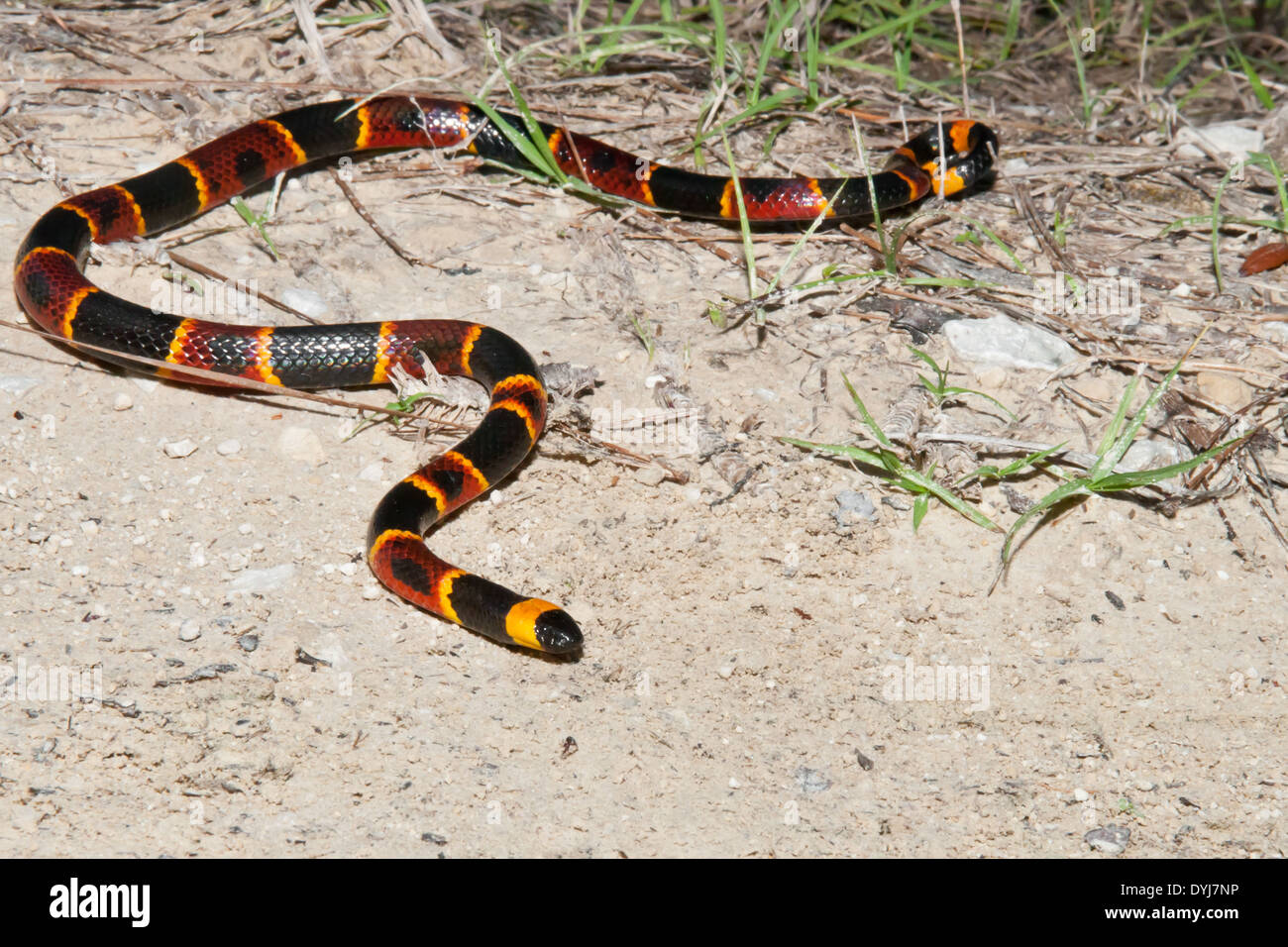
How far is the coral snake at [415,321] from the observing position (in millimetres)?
3875

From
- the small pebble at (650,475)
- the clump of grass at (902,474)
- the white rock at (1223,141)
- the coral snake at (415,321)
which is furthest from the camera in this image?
the white rock at (1223,141)

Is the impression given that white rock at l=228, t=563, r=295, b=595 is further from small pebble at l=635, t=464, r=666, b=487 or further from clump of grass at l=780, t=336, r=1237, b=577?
clump of grass at l=780, t=336, r=1237, b=577

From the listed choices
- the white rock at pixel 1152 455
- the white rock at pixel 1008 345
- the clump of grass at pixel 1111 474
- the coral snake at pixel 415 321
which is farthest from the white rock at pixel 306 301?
the white rock at pixel 1152 455

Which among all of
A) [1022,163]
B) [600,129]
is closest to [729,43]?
[600,129]

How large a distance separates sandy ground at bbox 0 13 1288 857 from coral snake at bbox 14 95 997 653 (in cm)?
16

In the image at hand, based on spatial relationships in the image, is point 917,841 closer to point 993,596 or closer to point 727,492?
point 993,596

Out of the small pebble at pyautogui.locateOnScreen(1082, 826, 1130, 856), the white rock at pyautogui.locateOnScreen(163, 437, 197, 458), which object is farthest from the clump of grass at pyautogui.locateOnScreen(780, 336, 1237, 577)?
the white rock at pyautogui.locateOnScreen(163, 437, 197, 458)

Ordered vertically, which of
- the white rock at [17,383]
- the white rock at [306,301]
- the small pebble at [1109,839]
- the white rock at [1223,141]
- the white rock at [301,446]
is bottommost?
the small pebble at [1109,839]

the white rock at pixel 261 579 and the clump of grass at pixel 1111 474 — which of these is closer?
the white rock at pixel 261 579

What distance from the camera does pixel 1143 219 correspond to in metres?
5.82

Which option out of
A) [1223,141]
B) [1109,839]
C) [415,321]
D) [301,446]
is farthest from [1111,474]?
[1223,141]

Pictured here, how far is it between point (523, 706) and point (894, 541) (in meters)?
1.53

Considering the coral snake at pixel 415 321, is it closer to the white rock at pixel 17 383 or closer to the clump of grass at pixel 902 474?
the white rock at pixel 17 383

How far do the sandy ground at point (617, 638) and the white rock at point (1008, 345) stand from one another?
11 cm
